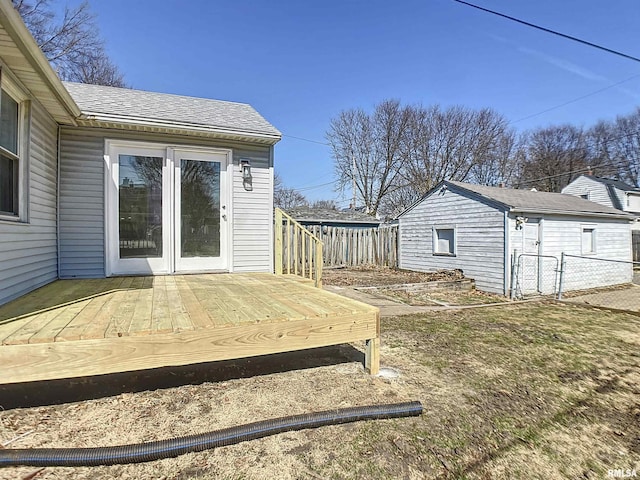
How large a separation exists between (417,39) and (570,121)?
2633 centimetres

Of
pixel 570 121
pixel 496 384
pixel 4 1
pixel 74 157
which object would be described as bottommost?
pixel 496 384

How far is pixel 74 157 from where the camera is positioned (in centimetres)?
455

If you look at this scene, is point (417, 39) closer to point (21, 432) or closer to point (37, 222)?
point (37, 222)

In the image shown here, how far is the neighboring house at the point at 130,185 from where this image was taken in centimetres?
352

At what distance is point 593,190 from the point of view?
2114 centimetres

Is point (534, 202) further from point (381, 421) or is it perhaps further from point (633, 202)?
point (633, 202)

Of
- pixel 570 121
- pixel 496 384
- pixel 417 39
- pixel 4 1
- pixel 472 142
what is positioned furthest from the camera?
pixel 570 121

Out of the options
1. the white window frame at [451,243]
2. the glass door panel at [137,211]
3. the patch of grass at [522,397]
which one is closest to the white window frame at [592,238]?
the white window frame at [451,243]

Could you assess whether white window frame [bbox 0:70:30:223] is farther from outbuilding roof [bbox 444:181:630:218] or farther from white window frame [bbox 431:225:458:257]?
white window frame [bbox 431:225:458:257]

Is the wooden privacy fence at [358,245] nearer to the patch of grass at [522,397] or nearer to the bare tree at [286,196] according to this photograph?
the patch of grass at [522,397]

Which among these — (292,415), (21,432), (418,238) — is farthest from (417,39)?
(21,432)

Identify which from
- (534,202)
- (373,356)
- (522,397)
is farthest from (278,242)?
(534,202)

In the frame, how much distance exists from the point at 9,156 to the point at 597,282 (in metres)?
14.0

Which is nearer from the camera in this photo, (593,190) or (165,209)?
(165,209)
